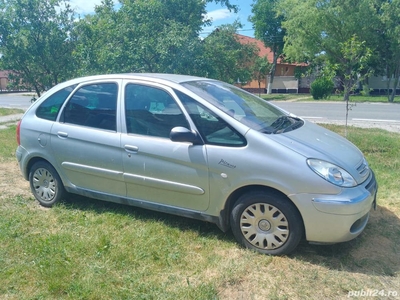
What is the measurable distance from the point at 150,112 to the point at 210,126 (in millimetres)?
743

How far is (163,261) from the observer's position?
3473 mm

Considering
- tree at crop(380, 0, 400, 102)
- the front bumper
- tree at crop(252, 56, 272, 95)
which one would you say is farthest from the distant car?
tree at crop(252, 56, 272, 95)

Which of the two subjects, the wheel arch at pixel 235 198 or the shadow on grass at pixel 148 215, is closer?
the wheel arch at pixel 235 198

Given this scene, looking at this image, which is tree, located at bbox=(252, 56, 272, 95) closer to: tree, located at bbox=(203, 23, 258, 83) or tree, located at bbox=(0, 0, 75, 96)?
tree, located at bbox=(203, 23, 258, 83)

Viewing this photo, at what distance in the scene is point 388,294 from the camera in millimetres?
2979

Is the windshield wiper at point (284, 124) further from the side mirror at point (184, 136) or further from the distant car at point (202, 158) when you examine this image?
the side mirror at point (184, 136)

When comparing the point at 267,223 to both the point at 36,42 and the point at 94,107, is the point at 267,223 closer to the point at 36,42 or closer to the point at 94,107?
the point at 94,107

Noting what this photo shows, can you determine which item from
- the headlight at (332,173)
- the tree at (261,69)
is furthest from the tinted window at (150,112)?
the tree at (261,69)

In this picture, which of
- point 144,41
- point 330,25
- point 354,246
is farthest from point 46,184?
point 330,25

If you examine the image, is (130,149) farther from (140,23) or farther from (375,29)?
(375,29)

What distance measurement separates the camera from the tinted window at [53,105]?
4.65 meters

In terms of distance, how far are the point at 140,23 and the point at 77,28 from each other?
216 centimetres

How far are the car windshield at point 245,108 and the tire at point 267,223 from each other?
2.26 feet

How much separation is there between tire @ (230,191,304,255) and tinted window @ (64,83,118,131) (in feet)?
5.68
